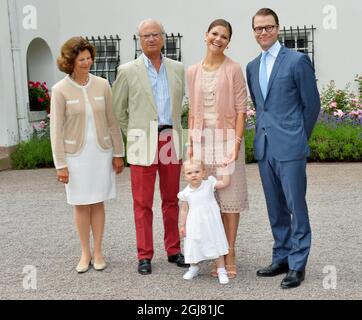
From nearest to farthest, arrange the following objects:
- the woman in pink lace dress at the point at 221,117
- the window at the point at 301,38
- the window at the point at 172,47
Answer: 1. the woman in pink lace dress at the point at 221,117
2. the window at the point at 301,38
3. the window at the point at 172,47

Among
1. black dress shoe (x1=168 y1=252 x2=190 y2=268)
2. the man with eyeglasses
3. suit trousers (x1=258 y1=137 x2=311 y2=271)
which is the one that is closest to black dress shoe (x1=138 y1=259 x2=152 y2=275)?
the man with eyeglasses

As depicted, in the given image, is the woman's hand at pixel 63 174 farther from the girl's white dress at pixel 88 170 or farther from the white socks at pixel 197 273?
the white socks at pixel 197 273

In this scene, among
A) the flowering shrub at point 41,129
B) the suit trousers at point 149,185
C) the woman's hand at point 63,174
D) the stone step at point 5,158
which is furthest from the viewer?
the flowering shrub at point 41,129

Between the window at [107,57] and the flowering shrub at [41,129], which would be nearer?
the flowering shrub at [41,129]

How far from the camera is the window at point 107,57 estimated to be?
12781 mm

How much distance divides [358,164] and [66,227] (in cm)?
539

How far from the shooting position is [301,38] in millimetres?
12438

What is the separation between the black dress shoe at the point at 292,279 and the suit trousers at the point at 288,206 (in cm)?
4

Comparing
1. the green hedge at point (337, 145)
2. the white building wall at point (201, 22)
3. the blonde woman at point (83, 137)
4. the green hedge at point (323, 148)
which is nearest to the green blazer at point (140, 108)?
the blonde woman at point (83, 137)

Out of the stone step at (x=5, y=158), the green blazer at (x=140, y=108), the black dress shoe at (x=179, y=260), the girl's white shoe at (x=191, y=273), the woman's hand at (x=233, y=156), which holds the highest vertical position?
the green blazer at (x=140, y=108)

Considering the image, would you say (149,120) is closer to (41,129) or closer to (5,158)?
(5,158)

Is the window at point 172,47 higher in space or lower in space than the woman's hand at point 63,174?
higher

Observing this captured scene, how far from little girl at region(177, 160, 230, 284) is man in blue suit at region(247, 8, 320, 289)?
42cm
